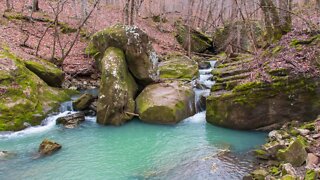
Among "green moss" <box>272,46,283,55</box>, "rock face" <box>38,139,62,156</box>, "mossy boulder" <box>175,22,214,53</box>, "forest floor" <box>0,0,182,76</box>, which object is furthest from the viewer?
"mossy boulder" <box>175,22,214,53</box>

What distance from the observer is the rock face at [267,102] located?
993 centimetres

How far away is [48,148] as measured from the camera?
9.06 meters

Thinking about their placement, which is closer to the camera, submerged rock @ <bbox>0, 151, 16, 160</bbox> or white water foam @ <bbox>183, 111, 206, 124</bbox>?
submerged rock @ <bbox>0, 151, 16, 160</bbox>

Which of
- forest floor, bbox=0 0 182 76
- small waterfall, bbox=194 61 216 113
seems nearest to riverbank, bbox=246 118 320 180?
small waterfall, bbox=194 61 216 113

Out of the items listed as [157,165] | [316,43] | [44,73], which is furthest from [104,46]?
[316,43]

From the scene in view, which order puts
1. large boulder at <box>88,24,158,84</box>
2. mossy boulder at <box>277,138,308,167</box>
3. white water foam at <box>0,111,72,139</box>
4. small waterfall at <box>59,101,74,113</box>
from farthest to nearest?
large boulder at <box>88,24,158,84</box> < small waterfall at <box>59,101,74,113</box> < white water foam at <box>0,111,72,139</box> < mossy boulder at <box>277,138,308,167</box>

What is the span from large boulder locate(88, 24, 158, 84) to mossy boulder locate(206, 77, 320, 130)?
3.90 m

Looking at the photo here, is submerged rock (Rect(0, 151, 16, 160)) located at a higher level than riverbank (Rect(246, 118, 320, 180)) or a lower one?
lower

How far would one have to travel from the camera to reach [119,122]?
38.8 feet

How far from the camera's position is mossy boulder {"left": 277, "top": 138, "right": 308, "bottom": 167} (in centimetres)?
652

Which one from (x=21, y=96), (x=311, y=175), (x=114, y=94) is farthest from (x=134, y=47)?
(x=311, y=175)

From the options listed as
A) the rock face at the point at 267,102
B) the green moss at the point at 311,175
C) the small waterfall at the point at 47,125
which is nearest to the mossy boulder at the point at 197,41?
the small waterfall at the point at 47,125

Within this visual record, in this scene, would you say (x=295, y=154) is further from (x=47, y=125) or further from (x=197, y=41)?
(x=197, y=41)

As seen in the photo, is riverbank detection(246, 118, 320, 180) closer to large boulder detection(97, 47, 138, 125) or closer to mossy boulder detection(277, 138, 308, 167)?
mossy boulder detection(277, 138, 308, 167)
